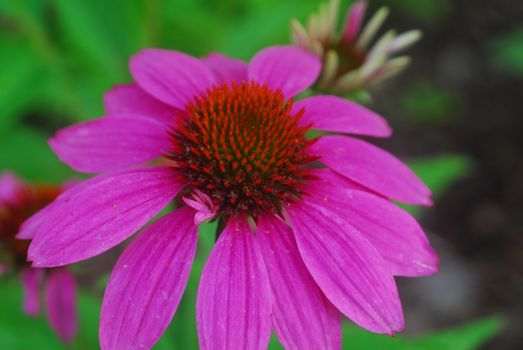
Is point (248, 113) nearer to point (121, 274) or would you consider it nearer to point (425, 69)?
point (121, 274)

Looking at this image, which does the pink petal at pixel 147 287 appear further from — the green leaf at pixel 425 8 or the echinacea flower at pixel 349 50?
the green leaf at pixel 425 8

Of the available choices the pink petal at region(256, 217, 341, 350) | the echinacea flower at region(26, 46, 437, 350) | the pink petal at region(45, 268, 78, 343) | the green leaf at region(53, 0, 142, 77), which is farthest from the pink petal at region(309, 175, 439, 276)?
the green leaf at region(53, 0, 142, 77)

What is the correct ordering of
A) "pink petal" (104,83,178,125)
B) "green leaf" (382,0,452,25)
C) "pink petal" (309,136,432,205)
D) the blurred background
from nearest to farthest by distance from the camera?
"pink petal" (309,136,432,205)
"pink petal" (104,83,178,125)
the blurred background
"green leaf" (382,0,452,25)

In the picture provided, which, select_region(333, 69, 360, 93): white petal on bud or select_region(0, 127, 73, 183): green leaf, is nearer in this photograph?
select_region(333, 69, 360, 93): white petal on bud

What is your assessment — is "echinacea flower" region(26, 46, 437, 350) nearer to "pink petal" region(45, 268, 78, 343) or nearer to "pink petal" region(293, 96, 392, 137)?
"pink petal" region(293, 96, 392, 137)

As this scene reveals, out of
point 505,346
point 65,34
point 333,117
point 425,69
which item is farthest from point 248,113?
point 425,69

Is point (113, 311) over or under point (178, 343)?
over
